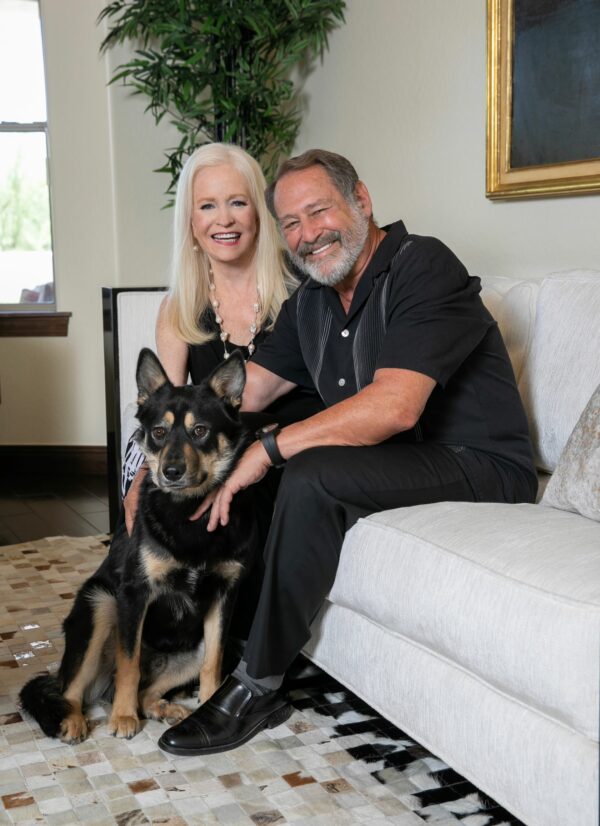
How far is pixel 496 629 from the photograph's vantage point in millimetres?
1519

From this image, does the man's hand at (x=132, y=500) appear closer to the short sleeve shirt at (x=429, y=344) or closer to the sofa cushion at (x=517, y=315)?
the short sleeve shirt at (x=429, y=344)

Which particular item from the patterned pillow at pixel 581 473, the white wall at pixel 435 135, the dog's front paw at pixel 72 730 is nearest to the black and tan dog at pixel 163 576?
the dog's front paw at pixel 72 730

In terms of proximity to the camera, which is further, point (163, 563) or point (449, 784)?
point (163, 563)

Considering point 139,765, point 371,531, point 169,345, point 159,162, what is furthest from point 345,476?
point 159,162

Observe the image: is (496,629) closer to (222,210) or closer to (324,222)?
(324,222)

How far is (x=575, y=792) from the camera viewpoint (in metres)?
1.37

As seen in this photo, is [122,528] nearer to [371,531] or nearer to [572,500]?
[371,531]

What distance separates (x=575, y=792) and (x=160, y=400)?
1.17 m

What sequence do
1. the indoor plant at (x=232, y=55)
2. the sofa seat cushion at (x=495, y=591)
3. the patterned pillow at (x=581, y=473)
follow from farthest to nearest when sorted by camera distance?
1. the indoor plant at (x=232, y=55)
2. the patterned pillow at (x=581, y=473)
3. the sofa seat cushion at (x=495, y=591)

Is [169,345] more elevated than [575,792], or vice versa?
[169,345]

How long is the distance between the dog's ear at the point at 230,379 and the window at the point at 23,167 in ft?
10.1

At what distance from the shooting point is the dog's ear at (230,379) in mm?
2062

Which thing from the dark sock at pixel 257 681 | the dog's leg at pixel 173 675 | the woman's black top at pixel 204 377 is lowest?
the dog's leg at pixel 173 675

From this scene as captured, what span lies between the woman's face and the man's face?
432 mm
